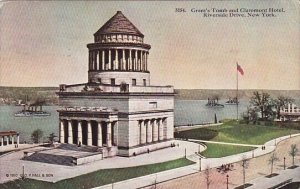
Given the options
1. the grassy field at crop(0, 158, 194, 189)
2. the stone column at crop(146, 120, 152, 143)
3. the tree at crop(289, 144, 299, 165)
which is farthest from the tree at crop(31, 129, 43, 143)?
the tree at crop(289, 144, 299, 165)

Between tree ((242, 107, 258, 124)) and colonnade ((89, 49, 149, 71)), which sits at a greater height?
colonnade ((89, 49, 149, 71))

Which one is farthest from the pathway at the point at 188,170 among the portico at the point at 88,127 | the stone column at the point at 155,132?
the portico at the point at 88,127

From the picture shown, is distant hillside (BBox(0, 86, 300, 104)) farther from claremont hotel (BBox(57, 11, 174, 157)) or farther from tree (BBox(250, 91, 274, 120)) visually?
claremont hotel (BBox(57, 11, 174, 157))

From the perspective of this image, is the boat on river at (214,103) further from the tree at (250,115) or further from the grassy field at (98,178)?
the grassy field at (98,178)

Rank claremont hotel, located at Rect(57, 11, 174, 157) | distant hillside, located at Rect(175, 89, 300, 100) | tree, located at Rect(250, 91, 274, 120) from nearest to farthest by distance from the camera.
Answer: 1. distant hillside, located at Rect(175, 89, 300, 100)
2. tree, located at Rect(250, 91, 274, 120)
3. claremont hotel, located at Rect(57, 11, 174, 157)

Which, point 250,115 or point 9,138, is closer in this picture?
point 250,115

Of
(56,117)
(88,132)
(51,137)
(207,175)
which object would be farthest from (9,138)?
(207,175)

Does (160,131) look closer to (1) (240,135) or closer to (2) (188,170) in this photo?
(1) (240,135)

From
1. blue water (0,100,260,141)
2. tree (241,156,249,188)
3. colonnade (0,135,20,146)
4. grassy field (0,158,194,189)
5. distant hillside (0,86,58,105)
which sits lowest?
grassy field (0,158,194,189)
